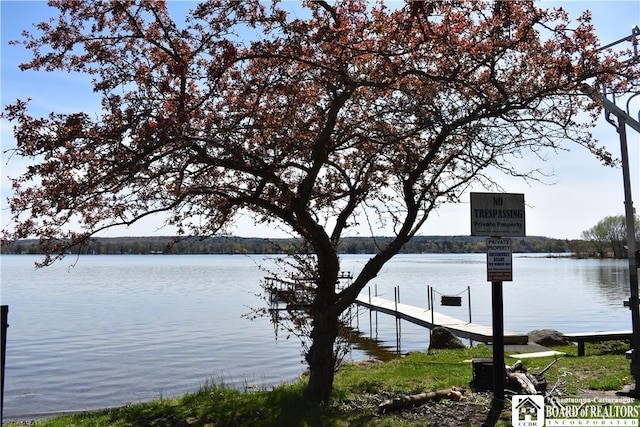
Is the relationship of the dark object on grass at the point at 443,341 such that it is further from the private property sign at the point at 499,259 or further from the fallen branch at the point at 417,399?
the private property sign at the point at 499,259

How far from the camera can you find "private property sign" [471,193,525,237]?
766 cm

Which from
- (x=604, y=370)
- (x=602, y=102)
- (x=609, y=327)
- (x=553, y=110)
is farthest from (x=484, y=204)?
(x=609, y=327)

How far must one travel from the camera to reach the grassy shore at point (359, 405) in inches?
268

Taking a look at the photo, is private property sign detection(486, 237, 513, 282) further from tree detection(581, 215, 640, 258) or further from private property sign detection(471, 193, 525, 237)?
tree detection(581, 215, 640, 258)

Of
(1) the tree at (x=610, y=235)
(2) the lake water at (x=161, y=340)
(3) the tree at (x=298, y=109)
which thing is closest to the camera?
(3) the tree at (x=298, y=109)

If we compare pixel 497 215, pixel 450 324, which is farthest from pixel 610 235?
pixel 497 215

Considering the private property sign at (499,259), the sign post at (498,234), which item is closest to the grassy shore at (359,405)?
the sign post at (498,234)

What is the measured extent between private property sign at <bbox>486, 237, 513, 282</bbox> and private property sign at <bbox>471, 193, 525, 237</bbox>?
96mm

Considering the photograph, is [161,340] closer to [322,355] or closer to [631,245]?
[322,355]

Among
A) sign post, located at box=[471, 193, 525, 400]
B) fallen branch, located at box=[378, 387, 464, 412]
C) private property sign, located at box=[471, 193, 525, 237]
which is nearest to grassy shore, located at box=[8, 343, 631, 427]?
fallen branch, located at box=[378, 387, 464, 412]

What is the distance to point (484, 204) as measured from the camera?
25.3 ft

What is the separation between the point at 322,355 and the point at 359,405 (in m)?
0.78

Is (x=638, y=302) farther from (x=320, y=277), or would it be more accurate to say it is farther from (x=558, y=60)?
(x=320, y=277)

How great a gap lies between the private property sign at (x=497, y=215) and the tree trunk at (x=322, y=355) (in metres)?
2.15
